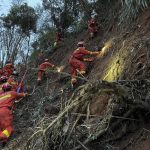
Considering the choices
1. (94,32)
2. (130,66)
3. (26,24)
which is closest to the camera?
(130,66)

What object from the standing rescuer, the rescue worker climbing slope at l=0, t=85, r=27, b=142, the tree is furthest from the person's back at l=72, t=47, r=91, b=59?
the tree

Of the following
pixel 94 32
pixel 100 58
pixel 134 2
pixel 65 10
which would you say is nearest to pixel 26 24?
pixel 65 10

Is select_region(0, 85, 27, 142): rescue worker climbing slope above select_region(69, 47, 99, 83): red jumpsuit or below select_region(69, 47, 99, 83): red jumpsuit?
below

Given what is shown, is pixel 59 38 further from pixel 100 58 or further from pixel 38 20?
pixel 100 58

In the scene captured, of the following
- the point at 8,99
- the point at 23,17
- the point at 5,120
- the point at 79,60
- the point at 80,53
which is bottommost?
the point at 5,120

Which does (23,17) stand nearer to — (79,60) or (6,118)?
(79,60)

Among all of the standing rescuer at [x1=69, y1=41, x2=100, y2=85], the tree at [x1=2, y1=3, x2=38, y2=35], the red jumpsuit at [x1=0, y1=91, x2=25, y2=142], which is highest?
the tree at [x1=2, y1=3, x2=38, y2=35]

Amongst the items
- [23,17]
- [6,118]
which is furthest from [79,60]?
[23,17]

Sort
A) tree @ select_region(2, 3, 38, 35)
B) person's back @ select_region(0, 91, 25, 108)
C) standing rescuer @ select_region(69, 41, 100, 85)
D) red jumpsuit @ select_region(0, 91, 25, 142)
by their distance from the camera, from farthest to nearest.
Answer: tree @ select_region(2, 3, 38, 35) < standing rescuer @ select_region(69, 41, 100, 85) < person's back @ select_region(0, 91, 25, 108) < red jumpsuit @ select_region(0, 91, 25, 142)

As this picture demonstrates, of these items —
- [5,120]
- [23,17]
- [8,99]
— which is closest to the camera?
[5,120]

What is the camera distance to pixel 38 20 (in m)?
29.5

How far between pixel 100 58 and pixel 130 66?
4965 millimetres

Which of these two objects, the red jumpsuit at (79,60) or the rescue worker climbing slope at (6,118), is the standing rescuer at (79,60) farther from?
the rescue worker climbing slope at (6,118)

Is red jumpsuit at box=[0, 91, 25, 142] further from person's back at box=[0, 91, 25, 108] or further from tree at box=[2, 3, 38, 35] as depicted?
tree at box=[2, 3, 38, 35]
